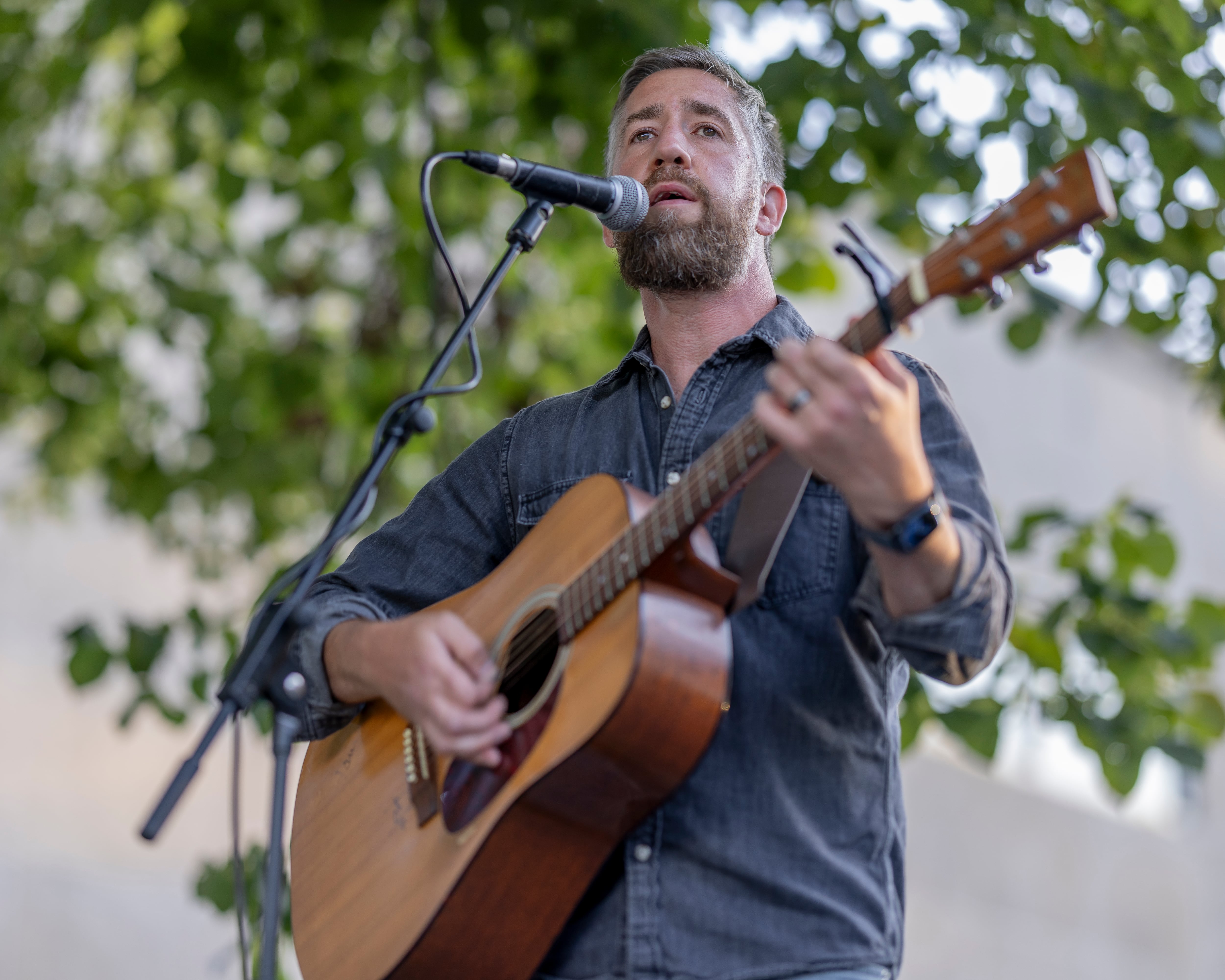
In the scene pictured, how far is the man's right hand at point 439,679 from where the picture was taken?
156 cm

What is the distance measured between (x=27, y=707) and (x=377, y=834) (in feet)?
17.7

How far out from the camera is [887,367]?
1.27 meters

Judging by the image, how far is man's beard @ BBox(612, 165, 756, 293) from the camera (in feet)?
6.50

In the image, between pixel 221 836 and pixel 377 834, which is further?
pixel 221 836

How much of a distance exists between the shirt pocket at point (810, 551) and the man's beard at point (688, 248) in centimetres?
48

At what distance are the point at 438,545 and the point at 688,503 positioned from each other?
709 mm

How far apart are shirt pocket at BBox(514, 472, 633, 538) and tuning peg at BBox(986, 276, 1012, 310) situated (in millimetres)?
736

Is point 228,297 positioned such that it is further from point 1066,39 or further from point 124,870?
point 124,870

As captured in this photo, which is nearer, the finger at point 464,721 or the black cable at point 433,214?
the finger at point 464,721

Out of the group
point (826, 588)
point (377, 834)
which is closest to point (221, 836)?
point (377, 834)

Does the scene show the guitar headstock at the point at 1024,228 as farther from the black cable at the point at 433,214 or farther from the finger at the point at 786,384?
the black cable at the point at 433,214

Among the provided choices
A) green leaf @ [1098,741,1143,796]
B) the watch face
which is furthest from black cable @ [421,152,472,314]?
green leaf @ [1098,741,1143,796]

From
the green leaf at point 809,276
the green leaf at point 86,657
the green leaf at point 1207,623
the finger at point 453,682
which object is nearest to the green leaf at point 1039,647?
the green leaf at point 1207,623

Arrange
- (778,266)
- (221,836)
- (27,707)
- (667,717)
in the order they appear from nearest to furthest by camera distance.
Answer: (667,717) → (778,266) → (27,707) → (221,836)
